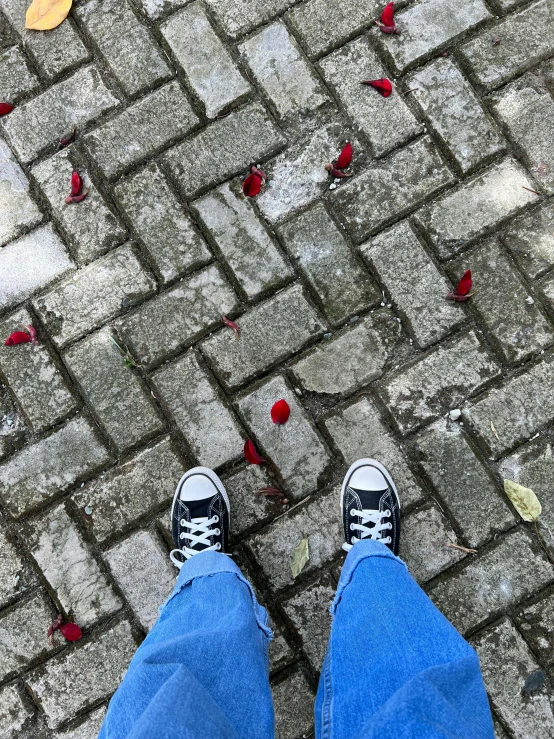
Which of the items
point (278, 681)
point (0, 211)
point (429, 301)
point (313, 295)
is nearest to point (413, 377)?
point (429, 301)

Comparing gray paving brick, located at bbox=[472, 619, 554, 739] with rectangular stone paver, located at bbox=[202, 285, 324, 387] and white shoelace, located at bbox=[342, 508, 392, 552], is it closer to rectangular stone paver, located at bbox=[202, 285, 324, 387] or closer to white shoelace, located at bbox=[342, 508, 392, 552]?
white shoelace, located at bbox=[342, 508, 392, 552]

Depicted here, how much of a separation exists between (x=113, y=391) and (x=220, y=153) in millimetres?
1047

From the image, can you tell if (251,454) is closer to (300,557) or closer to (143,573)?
(300,557)

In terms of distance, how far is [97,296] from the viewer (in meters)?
2.20

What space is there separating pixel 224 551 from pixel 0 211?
5.40 ft

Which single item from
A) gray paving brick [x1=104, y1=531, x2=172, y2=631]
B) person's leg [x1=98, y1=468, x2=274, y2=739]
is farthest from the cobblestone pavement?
person's leg [x1=98, y1=468, x2=274, y2=739]

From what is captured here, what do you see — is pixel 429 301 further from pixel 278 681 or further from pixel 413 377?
pixel 278 681

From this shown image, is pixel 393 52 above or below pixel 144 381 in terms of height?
above

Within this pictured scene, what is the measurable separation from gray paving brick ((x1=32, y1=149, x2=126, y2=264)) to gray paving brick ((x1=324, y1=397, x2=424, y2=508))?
1.16 m

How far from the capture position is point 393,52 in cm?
222

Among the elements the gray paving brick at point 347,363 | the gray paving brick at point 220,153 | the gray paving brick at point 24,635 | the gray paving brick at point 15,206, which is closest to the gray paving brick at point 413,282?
the gray paving brick at point 347,363

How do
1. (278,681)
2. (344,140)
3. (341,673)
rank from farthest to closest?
(344,140) < (278,681) < (341,673)

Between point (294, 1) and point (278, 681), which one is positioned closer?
point (278, 681)

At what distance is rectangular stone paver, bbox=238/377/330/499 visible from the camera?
2.13 metres
